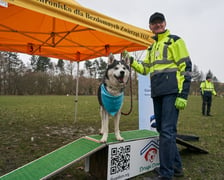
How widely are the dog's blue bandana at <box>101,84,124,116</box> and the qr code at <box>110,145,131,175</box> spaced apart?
59 centimetres

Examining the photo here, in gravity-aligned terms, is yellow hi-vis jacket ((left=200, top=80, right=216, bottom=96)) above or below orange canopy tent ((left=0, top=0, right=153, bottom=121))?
below

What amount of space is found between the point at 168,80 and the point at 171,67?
0.64ft

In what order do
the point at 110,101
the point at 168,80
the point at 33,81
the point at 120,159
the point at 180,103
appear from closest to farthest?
the point at 180,103 < the point at 168,80 < the point at 120,159 < the point at 110,101 < the point at 33,81

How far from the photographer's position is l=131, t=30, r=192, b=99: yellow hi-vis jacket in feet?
8.26

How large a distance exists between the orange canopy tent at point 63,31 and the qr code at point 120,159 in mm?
2054

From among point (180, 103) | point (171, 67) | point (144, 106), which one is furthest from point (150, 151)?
point (144, 106)

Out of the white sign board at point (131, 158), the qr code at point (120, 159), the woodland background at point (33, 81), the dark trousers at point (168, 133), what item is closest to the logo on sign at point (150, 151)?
the white sign board at point (131, 158)

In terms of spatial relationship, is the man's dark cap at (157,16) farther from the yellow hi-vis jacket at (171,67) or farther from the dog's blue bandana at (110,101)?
the dog's blue bandana at (110,101)

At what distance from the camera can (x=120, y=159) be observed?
277 centimetres

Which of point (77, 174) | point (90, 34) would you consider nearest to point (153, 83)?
point (77, 174)

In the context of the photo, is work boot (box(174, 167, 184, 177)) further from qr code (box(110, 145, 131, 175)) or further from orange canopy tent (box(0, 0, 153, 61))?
orange canopy tent (box(0, 0, 153, 61))

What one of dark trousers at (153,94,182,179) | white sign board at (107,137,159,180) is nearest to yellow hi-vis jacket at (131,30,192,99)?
dark trousers at (153,94,182,179)

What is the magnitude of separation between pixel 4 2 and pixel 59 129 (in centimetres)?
452

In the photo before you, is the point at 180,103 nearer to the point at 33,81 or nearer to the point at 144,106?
the point at 144,106
